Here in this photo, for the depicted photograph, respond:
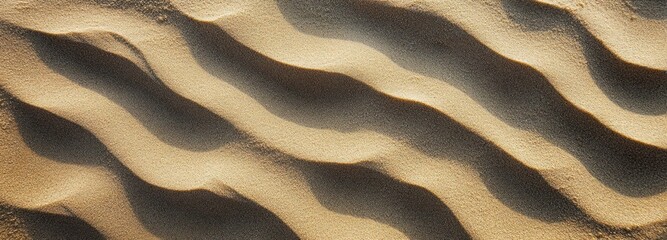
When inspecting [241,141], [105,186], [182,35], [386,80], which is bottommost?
[105,186]

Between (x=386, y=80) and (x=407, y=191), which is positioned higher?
(x=386, y=80)

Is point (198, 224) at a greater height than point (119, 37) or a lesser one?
lesser

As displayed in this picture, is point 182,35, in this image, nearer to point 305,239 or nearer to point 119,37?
point 119,37

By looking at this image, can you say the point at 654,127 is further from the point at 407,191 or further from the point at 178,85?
the point at 178,85

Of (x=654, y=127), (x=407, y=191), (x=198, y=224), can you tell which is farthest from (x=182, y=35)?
(x=654, y=127)

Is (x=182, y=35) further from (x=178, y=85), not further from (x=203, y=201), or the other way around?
(x=203, y=201)

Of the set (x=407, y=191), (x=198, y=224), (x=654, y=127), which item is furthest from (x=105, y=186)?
(x=654, y=127)
